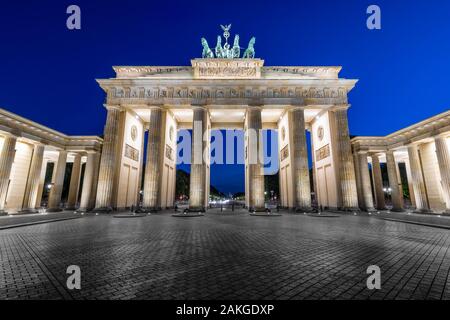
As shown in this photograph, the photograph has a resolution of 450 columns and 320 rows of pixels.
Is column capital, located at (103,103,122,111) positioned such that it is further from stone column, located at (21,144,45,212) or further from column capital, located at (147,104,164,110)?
stone column, located at (21,144,45,212)

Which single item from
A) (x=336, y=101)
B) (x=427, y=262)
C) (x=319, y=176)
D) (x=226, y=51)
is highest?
(x=226, y=51)

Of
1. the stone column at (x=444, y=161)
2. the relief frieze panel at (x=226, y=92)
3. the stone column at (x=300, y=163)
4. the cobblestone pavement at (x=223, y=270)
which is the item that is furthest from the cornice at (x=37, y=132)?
the stone column at (x=444, y=161)

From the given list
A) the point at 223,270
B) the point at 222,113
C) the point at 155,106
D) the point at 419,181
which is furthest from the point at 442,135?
the point at 155,106

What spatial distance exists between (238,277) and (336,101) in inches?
1094

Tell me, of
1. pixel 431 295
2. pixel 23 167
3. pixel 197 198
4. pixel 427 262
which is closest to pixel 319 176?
pixel 197 198

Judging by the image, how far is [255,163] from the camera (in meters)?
24.1

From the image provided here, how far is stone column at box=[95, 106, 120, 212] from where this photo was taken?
23.0 meters

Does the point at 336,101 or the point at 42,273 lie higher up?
the point at 336,101

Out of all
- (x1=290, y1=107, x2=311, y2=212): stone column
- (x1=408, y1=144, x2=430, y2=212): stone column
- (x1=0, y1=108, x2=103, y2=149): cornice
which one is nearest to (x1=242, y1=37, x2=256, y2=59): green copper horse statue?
(x1=290, y1=107, x2=311, y2=212): stone column

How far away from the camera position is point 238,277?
3.96m

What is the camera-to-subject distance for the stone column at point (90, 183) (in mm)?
24797

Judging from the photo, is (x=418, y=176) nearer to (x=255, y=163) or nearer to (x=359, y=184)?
(x=359, y=184)
